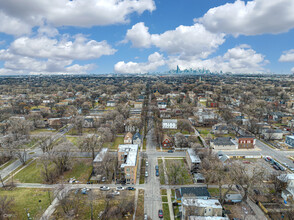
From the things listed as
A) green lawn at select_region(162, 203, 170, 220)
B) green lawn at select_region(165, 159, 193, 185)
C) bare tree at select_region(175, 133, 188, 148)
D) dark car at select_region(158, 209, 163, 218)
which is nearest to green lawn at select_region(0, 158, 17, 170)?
dark car at select_region(158, 209, 163, 218)

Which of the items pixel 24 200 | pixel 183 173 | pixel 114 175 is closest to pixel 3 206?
pixel 24 200

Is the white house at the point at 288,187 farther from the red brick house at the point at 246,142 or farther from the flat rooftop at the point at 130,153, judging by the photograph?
the flat rooftop at the point at 130,153

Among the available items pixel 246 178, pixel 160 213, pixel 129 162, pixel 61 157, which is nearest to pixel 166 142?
pixel 129 162

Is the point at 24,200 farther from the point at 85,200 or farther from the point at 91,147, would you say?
the point at 91,147

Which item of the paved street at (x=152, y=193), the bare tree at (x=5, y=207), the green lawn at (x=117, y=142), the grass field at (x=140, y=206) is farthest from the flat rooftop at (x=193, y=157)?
the bare tree at (x=5, y=207)

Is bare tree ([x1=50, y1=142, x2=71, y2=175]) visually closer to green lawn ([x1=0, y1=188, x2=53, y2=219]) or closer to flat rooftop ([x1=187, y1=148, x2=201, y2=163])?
green lawn ([x1=0, y1=188, x2=53, y2=219])

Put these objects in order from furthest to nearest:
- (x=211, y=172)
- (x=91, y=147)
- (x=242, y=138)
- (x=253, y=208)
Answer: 1. (x=242, y=138)
2. (x=91, y=147)
3. (x=211, y=172)
4. (x=253, y=208)

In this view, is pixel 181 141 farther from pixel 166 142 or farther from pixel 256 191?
pixel 256 191
